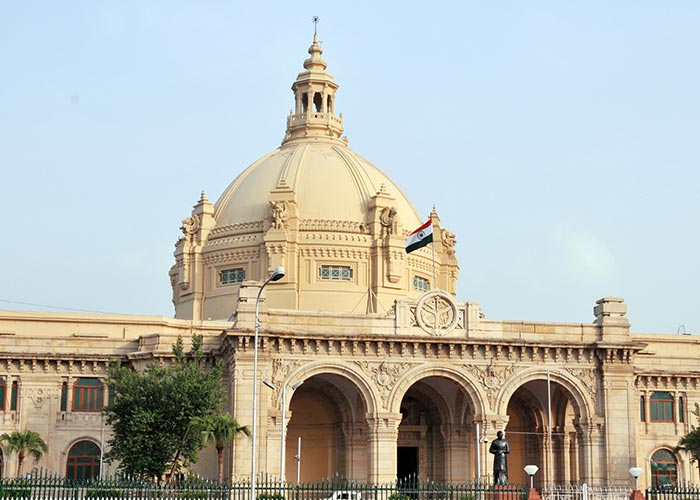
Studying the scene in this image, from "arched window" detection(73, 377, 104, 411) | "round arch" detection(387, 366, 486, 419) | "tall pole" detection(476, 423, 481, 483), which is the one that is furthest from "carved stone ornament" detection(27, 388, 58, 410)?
"tall pole" detection(476, 423, 481, 483)

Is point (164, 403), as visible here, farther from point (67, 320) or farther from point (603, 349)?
point (603, 349)

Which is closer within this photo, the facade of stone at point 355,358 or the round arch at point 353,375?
the round arch at point 353,375

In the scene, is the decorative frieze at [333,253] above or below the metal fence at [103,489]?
above

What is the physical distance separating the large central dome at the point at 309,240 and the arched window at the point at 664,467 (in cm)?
→ 1713

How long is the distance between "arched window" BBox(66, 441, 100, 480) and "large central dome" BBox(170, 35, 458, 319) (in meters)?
13.1

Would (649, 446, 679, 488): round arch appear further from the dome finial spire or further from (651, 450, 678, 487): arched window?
the dome finial spire

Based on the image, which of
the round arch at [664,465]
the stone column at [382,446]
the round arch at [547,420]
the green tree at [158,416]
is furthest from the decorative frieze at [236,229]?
the round arch at [664,465]

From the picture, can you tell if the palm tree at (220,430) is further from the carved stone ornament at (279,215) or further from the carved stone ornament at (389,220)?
the carved stone ornament at (389,220)

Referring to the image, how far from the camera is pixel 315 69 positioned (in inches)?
3418

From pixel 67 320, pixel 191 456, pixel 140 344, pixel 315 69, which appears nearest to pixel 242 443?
pixel 191 456

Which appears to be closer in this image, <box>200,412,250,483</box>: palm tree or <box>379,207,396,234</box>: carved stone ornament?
<box>200,412,250,483</box>: palm tree

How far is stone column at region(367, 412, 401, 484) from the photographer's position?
5991 centimetres

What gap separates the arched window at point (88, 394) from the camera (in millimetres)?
67188

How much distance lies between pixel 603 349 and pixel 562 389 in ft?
10.1
